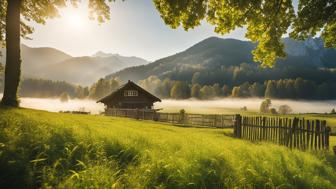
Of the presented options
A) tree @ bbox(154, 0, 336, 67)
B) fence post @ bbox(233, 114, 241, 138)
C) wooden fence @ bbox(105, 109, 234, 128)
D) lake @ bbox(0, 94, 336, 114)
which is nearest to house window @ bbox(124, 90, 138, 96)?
wooden fence @ bbox(105, 109, 234, 128)

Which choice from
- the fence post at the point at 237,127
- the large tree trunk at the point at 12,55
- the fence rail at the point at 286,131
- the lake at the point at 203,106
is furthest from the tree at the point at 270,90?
the large tree trunk at the point at 12,55

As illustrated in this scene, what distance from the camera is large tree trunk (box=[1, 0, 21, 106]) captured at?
16828 millimetres

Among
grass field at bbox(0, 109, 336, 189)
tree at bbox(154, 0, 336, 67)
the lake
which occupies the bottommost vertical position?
the lake

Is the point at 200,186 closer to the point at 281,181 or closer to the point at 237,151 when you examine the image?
the point at 281,181

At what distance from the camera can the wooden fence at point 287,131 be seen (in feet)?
46.5

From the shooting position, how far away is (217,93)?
528 feet

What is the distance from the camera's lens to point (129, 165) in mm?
6406

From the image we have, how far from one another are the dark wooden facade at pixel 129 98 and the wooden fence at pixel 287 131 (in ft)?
103

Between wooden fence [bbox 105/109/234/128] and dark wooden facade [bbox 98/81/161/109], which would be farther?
dark wooden facade [bbox 98/81/161/109]

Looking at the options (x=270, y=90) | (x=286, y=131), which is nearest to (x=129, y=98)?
(x=286, y=131)

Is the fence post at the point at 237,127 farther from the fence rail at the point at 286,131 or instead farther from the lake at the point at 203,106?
the lake at the point at 203,106

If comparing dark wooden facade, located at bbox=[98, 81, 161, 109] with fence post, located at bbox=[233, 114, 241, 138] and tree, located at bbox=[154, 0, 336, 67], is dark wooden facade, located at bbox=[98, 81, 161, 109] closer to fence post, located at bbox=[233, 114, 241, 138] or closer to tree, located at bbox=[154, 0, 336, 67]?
fence post, located at bbox=[233, 114, 241, 138]

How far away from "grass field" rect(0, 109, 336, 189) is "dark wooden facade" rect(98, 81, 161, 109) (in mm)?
41019

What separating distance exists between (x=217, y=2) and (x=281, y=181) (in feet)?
36.1
